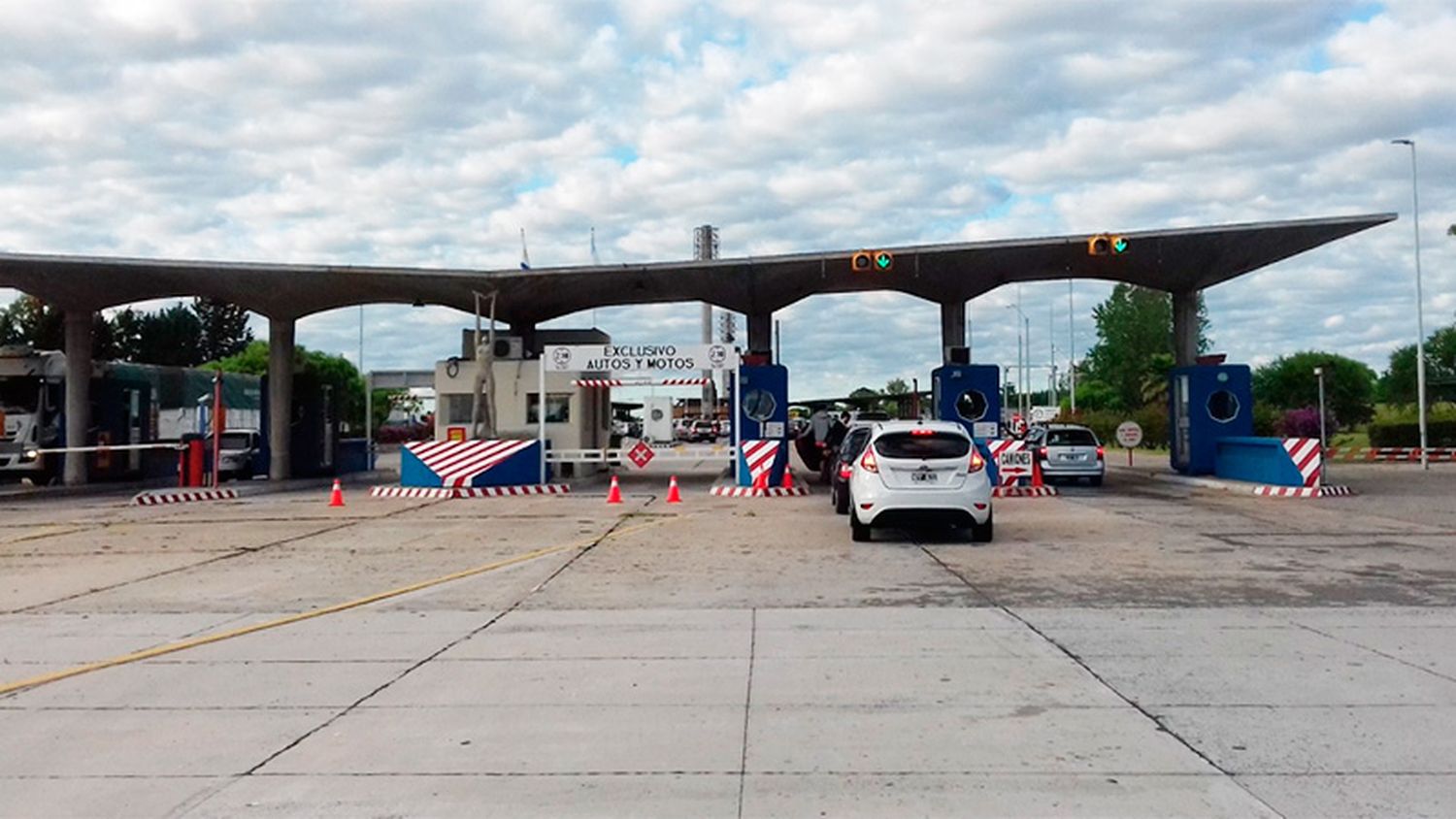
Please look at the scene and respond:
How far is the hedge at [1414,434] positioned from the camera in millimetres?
47844

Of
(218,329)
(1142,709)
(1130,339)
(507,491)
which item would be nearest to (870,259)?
(507,491)

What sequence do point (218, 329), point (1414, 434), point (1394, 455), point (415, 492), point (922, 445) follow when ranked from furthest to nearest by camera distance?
point (218, 329), point (1414, 434), point (1394, 455), point (415, 492), point (922, 445)

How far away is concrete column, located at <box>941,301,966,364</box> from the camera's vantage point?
115ft

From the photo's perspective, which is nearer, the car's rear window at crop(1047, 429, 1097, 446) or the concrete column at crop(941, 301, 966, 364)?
the car's rear window at crop(1047, 429, 1097, 446)

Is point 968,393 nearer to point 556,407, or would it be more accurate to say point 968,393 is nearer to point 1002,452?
point 1002,452

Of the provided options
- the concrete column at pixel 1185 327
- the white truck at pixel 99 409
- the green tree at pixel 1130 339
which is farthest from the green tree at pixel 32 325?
the green tree at pixel 1130 339

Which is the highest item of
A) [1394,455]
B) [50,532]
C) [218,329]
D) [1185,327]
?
[218,329]

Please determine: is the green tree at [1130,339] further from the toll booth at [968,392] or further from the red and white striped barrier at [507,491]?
the red and white striped barrier at [507,491]

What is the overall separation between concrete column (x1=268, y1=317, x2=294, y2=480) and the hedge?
4097cm

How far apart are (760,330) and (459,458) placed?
11729mm

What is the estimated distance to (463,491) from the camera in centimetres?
2802

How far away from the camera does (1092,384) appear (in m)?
101

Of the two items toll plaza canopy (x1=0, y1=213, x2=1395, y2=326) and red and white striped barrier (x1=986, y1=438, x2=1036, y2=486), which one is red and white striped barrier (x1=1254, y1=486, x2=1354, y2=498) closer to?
red and white striped barrier (x1=986, y1=438, x2=1036, y2=486)

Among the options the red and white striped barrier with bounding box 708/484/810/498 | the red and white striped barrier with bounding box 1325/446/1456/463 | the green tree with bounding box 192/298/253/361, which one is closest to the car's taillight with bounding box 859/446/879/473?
the red and white striped barrier with bounding box 708/484/810/498
